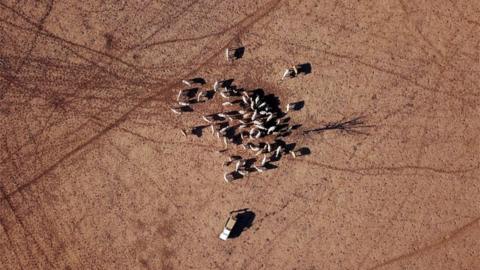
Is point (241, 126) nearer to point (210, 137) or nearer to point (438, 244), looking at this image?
point (210, 137)

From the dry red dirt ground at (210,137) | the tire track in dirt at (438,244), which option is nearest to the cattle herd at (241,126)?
the dry red dirt ground at (210,137)

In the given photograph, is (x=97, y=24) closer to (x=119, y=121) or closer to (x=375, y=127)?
(x=119, y=121)

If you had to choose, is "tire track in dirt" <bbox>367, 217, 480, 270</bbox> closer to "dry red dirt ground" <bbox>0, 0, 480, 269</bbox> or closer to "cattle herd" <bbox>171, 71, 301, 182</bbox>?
"dry red dirt ground" <bbox>0, 0, 480, 269</bbox>

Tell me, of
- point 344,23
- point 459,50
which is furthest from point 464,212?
point 344,23

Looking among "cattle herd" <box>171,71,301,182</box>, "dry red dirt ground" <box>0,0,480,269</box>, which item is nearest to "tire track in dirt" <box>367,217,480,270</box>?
"dry red dirt ground" <box>0,0,480,269</box>

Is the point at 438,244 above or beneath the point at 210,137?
beneath

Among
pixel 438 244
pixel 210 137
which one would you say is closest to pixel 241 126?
pixel 210 137
